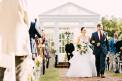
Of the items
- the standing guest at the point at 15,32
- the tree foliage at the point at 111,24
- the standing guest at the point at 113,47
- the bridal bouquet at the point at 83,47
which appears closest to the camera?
the standing guest at the point at 15,32

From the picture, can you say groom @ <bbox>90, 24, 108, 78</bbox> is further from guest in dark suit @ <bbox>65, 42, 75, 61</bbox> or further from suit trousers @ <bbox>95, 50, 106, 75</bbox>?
guest in dark suit @ <bbox>65, 42, 75, 61</bbox>

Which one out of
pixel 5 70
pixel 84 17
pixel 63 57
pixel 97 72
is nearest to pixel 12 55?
pixel 5 70

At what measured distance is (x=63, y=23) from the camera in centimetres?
3356

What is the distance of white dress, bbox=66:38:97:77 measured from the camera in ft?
55.9

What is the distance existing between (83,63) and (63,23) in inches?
645

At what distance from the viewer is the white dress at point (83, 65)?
17.0 meters

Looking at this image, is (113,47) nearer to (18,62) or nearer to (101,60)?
(101,60)

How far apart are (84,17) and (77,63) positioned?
17066 millimetres

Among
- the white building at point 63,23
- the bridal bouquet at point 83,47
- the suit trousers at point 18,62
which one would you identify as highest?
the white building at point 63,23

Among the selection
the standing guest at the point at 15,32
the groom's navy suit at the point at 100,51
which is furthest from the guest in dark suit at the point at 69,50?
the standing guest at the point at 15,32

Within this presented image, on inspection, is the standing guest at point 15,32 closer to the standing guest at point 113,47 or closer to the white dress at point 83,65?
the white dress at point 83,65

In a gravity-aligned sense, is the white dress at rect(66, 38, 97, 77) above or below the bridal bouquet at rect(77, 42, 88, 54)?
below

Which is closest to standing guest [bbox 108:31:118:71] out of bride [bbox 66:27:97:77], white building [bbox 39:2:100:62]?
bride [bbox 66:27:97:77]

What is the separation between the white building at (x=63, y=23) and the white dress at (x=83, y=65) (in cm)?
1407
